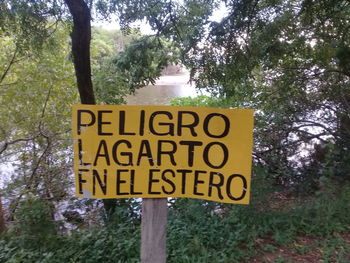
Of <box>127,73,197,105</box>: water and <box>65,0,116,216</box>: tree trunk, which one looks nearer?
<box>65,0,116,216</box>: tree trunk

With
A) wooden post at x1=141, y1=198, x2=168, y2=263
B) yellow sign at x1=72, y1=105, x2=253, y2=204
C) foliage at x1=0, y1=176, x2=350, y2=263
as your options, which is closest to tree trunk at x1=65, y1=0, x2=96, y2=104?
foliage at x1=0, y1=176, x2=350, y2=263

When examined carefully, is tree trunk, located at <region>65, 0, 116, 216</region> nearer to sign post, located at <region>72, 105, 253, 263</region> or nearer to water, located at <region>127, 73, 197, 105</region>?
sign post, located at <region>72, 105, 253, 263</region>

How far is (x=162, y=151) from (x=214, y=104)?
645cm

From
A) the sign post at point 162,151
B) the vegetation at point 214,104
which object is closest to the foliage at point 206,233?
the vegetation at point 214,104

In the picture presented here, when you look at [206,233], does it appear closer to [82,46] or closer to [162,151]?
[162,151]

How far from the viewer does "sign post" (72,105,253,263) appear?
1772mm

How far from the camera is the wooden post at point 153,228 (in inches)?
73.8

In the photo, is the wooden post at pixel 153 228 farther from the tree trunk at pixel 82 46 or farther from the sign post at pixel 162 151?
the tree trunk at pixel 82 46

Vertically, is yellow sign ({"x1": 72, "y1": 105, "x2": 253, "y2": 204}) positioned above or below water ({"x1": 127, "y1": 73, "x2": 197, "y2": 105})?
below

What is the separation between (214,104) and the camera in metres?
8.13

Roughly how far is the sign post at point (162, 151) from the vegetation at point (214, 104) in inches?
67.4

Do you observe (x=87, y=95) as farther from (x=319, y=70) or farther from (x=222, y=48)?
(x=319, y=70)

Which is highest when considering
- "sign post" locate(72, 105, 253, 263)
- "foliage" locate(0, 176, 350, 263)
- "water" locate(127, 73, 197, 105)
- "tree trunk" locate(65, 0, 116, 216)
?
"water" locate(127, 73, 197, 105)

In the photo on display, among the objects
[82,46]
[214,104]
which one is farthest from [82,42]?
Result: [214,104]
